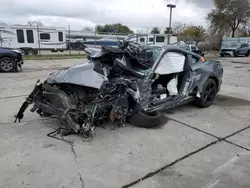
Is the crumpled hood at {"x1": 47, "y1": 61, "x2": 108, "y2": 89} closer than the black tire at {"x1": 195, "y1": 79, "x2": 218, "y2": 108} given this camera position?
Yes

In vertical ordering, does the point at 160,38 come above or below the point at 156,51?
above

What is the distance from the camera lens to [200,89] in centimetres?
498

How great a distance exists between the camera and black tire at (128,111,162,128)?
12.8 ft

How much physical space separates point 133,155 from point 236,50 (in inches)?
949

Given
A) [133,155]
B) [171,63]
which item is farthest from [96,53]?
[133,155]

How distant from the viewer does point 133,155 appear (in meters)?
3.11

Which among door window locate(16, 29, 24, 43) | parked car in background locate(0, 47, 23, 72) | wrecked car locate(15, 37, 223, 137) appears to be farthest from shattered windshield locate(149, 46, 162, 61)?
door window locate(16, 29, 24, 43)

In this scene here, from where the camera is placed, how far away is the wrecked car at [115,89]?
350 cm

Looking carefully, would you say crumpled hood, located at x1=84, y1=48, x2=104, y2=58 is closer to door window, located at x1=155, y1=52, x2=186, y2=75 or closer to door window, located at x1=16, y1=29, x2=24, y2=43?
door window, located at x1=155, y1=52, x2=186, y2=75

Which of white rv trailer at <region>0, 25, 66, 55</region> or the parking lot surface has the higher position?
white rv trailer at <region>0, 25, 66, 55</region>

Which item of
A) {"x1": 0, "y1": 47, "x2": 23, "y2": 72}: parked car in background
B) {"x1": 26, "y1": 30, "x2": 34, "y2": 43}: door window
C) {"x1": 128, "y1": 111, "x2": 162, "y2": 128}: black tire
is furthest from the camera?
{"x1": 26, "y1": 30, "x2": 34, "y2": 43}: door window

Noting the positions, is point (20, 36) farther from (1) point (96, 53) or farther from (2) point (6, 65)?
(1) point (96, 53)

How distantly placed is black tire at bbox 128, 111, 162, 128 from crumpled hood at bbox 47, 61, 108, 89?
0.93 m

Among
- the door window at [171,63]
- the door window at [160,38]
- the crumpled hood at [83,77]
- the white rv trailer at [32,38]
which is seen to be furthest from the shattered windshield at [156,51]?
the door window at [160,38]
